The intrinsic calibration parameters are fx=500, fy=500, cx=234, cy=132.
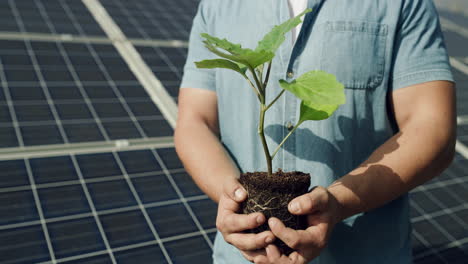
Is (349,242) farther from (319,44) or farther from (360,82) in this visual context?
(319,44)

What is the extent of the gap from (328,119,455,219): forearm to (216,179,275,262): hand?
243 millimetres

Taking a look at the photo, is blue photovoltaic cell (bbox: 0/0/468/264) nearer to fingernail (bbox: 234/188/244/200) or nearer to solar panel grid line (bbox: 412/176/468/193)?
solar panel grid line (bbox: 412/176/468/193)

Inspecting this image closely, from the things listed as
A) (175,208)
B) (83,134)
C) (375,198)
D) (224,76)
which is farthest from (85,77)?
(375,198)

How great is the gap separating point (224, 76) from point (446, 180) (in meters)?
2.53

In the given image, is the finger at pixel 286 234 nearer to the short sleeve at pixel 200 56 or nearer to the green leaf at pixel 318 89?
the green leaf at pixel 318 89

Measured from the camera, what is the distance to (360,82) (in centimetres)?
151

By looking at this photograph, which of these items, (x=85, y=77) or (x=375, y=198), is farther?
(x=85, y=77)

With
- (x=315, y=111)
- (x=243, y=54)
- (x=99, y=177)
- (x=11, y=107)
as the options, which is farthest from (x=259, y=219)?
(x=11, y=107)

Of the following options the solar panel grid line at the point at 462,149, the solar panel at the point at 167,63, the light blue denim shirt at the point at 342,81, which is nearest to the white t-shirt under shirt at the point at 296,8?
the light blue denim shirt at the point at 342,81

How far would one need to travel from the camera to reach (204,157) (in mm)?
1562

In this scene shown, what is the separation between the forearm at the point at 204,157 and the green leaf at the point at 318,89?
54cm

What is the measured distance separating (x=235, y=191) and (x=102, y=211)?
5.26ft

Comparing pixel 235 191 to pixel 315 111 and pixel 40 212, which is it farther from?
pixel 40 212

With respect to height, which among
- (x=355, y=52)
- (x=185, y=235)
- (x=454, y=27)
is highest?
(x=355, y=52)
